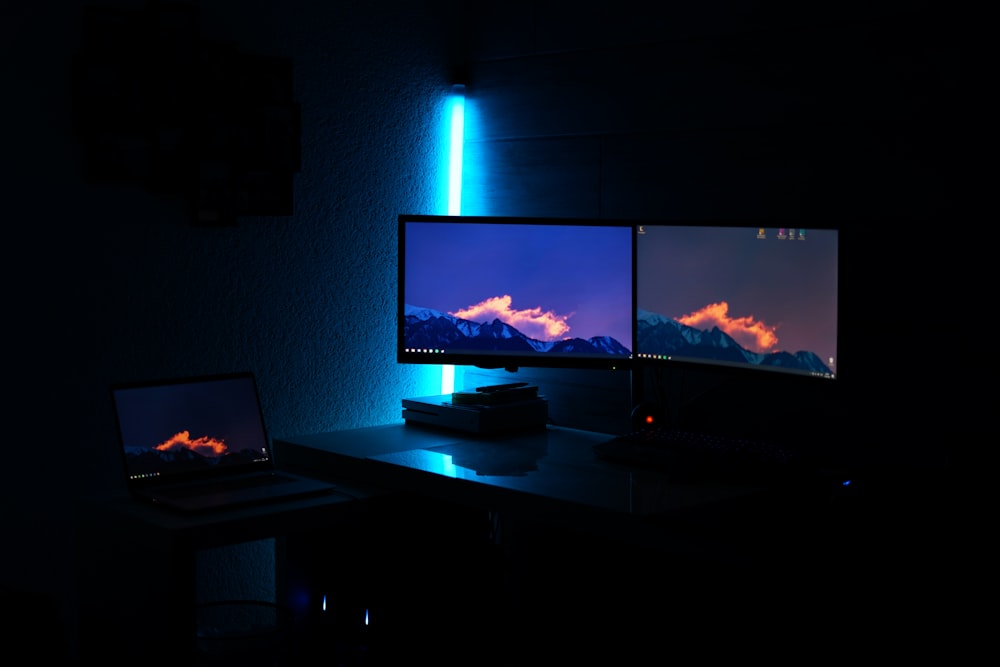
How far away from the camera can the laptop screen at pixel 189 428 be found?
2340 mm

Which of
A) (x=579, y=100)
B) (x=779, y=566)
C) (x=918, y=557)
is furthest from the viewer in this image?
(x=579, y=100)

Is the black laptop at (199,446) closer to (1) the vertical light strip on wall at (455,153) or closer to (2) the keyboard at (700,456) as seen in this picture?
(2) the keyboard at (700,456)

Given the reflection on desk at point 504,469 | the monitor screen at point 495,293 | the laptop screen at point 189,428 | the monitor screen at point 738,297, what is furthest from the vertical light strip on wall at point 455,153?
the laptop screen at point 189,428

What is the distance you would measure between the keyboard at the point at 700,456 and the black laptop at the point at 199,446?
708 millimetres

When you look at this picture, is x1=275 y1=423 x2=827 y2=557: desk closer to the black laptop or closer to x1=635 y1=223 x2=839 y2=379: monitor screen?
the black laptop

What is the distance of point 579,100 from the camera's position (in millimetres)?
3168

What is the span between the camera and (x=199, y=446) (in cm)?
245

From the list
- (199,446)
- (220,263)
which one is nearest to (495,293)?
(220,263)

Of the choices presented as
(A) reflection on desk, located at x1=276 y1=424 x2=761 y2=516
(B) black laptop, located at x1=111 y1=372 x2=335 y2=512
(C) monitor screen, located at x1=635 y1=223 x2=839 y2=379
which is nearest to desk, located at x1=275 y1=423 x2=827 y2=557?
(A) reflection on desk, located at x1=276 y1=424 x2=761 y2=516

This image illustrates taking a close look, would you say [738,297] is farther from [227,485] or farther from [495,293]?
[227,485]

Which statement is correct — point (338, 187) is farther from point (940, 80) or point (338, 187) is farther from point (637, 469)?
point (940, 80)

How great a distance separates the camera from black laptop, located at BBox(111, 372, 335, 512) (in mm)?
2322

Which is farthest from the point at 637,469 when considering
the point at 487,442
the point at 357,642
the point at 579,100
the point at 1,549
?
the point at 1,549

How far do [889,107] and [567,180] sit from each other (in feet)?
3.28
